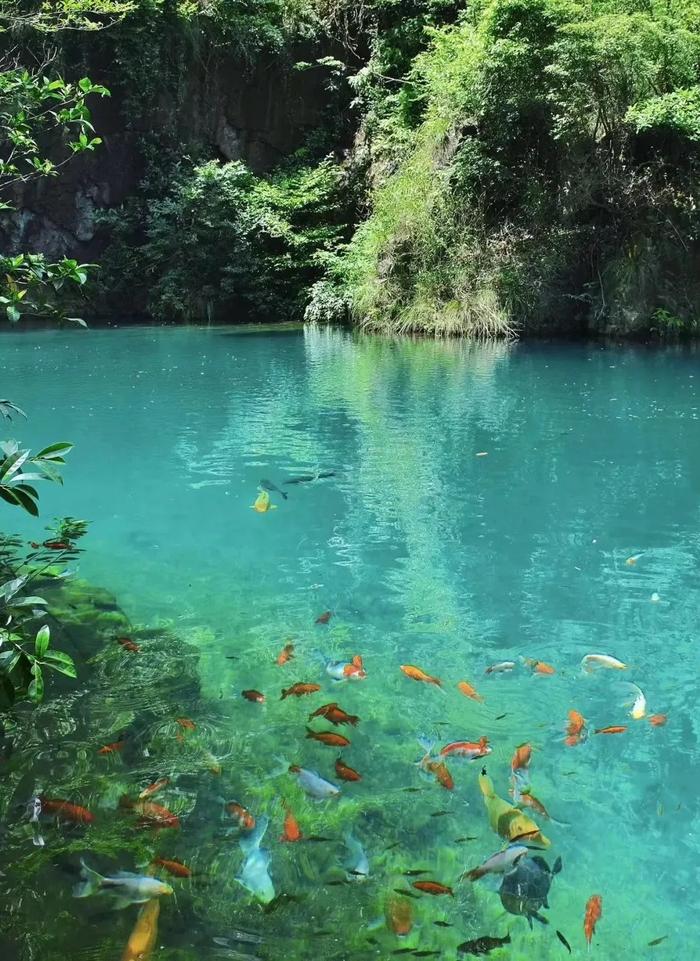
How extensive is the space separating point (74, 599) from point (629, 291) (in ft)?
47.1

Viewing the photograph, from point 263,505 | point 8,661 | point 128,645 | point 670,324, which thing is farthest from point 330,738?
point 670,324

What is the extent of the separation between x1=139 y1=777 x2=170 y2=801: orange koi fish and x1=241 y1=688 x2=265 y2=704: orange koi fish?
0.58 m

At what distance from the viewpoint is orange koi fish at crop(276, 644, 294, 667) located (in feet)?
11.7

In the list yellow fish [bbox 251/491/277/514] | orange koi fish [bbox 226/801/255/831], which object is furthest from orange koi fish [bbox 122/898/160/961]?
yellow fish [bbox 251/491/277/514]

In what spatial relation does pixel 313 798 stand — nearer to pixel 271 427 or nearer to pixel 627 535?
pixel 627 535

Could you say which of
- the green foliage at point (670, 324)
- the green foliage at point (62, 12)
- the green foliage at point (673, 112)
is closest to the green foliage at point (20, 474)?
the green foliage at point (62, 12)

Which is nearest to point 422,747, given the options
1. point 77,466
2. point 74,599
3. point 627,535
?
point 74,599

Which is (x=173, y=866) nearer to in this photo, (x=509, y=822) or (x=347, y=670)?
(x=509, y=822)

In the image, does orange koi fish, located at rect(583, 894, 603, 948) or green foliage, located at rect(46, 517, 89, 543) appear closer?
orange koi fish, located at rect(583, 894, 603, 948)

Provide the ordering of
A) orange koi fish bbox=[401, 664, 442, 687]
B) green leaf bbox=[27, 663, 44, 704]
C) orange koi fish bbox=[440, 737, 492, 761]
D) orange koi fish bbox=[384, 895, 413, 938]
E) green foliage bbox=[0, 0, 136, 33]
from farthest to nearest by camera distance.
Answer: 1. green foliage bbox=[0, 0, 136, 33]
2. orange koi fish bbox=[401, 664, 442, 687]
3. orange koi fish bbox=[440, 737, 492, 761]
4. orange koi fish bbox=[384, 895, 413, 938]
5. green leaf bbox=[27, 663, 44, 704]

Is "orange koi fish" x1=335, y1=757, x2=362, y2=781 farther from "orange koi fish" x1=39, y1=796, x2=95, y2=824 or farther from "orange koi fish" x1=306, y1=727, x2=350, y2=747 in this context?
"orange koi fish" x1=39, y1=796, x2=95, y2=824

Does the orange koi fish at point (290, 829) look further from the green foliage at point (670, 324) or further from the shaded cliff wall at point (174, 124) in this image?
the shaded cliff wall at point (174, 124)

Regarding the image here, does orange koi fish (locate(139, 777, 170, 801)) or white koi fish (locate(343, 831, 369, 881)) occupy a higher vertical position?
orange koi fish (locate(139, 777, 170, 801))

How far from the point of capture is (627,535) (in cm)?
522
